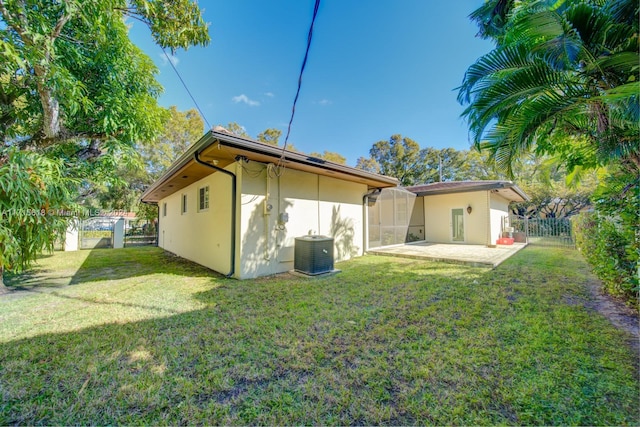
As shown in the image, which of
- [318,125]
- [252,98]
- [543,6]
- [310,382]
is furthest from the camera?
[318,125]

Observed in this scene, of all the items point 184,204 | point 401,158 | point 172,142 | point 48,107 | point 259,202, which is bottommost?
point 259,202

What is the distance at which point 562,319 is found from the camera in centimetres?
335

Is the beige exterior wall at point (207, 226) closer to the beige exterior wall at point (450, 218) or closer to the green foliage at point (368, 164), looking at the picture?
the beige exterior wall at point (450, 218)

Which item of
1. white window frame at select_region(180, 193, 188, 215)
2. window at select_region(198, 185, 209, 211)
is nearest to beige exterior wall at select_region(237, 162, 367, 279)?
window at select_region(198, 185, 209, 211)

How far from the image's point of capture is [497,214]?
1305 centimetres

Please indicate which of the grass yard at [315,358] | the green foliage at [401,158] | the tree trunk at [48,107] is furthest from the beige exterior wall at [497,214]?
the tree trunk at [48,107]

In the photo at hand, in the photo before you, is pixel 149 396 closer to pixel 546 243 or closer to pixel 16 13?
pixel 16 13

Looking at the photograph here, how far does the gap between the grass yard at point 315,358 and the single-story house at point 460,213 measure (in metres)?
7.36

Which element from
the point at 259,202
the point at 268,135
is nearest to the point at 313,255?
the point at 259,202

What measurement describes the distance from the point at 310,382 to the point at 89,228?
16388mm

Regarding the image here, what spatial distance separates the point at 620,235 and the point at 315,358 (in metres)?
4.53

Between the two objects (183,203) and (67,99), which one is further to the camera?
(183,203)

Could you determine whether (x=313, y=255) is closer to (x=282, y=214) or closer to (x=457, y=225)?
(x=282, y=214)

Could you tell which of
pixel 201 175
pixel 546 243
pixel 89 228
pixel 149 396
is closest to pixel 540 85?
pixel 149 396
